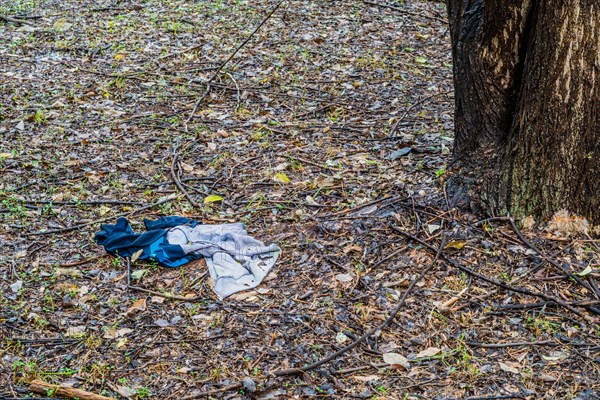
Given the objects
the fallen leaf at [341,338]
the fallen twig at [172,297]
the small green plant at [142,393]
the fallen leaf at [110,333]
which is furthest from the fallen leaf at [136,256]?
the fallen leaf at [341,338]

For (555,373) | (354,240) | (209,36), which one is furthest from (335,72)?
(555,373)

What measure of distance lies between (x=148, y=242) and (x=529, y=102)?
2378 millimetres

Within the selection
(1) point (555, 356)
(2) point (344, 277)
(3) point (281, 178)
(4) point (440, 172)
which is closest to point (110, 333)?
(2) point (344, 277)

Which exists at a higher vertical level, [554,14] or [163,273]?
[554,14]

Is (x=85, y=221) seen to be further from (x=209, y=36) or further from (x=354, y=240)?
(x=209, y=36)

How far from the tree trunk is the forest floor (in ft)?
0.80

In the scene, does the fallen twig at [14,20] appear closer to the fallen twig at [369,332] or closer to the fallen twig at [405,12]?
the fallen twig at [405,12]

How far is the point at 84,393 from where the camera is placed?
3.14 meters

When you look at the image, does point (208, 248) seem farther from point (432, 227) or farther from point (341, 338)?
point (432, 227)

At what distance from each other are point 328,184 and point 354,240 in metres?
0.82

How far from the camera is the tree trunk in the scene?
11.8 ft

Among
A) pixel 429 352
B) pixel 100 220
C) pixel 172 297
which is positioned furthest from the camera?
pixel 100 220

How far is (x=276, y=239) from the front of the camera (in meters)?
4.25

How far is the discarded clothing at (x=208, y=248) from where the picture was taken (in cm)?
396
